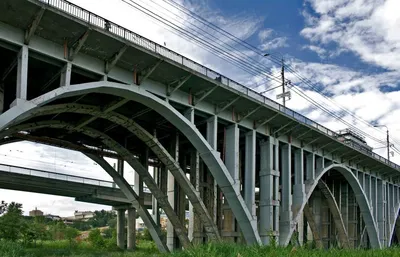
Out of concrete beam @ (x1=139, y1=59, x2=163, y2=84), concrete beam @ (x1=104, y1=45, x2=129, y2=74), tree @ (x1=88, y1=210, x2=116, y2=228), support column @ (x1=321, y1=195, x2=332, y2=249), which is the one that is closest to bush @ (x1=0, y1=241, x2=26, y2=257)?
concrete beam @ (x1=104, y1=45, x2=129, y2=74)

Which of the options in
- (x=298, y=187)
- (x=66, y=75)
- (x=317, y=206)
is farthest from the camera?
(x=317, y=206)

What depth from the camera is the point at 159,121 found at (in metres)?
30.6

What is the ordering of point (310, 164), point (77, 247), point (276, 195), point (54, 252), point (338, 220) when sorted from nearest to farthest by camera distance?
point (276, 195), point (54, 252), point (310, 164), point (338, 220), point (77, 247)

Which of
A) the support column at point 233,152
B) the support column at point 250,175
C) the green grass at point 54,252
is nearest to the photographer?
the green grass at point 54,252

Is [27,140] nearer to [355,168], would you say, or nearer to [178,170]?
[178,170]

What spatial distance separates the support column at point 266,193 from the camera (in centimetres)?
3052

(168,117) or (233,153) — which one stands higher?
(168,117)

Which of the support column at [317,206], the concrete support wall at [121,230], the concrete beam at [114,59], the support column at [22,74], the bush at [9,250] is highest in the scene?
the concrete beam at [114,59]

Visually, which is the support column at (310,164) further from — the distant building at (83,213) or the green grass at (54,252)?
the distant building at (83,213)

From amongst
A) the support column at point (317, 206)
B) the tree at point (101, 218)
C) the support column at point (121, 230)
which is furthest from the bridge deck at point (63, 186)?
the tree at point (101, 218)

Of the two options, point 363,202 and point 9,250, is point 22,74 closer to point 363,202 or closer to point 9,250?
point 9,250

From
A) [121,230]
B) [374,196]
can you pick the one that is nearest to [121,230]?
[121,230]

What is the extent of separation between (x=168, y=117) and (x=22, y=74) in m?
9.27

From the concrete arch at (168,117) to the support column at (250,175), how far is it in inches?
28.5
